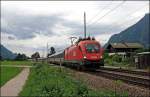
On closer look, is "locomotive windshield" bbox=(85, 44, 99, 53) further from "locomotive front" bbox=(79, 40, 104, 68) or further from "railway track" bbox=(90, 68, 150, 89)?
"railway track" bbox=(90, 68, 150, 89)

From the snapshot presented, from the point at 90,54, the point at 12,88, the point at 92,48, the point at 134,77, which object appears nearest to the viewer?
the point at 134,77

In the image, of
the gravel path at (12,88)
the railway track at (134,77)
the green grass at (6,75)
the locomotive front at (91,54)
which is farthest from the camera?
the green grass at (6,75)

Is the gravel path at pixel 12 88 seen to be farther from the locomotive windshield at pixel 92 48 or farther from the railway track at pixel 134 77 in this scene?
the locomotive windshield at pixel 92 48

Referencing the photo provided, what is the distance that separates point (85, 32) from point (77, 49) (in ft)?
49.8

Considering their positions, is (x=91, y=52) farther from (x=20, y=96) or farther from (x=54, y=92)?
(x=54, y=92)

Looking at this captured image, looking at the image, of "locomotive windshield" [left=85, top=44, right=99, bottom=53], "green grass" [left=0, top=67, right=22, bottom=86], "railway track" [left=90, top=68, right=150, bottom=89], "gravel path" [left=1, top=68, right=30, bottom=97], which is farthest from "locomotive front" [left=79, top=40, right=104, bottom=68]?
"green grass" [left=0, top=67, right=22, bottom=86]

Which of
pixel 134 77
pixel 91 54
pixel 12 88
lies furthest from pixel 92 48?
pixel 134 77

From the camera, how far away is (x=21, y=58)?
154m

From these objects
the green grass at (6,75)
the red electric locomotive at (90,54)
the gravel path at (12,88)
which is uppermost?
the red electric locomotive at (90,54)

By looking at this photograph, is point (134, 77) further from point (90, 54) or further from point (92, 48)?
point (92, 48)

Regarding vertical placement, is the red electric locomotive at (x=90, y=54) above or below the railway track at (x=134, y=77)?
above

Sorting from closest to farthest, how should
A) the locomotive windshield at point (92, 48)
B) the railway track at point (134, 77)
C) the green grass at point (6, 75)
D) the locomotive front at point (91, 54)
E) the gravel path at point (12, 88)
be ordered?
the railway track at point (134, 77)
the gravel path at point (12, 88)
the locomotive front at point (91, 54)
the locomotive windshield at point (92, 48)
the green grass at point (6, 75)

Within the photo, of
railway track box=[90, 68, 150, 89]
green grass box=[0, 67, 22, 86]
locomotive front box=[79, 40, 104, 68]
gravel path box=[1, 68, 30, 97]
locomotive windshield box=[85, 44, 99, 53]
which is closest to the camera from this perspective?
railway track box=[90, 68, 150, 89]

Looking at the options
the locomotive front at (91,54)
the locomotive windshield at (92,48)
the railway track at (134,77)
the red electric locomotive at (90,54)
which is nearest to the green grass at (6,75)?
the red electric locomotive at (90,54)
